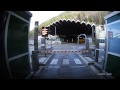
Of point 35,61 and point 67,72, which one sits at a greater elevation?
point 35,61

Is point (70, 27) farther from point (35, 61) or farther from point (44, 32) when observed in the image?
point (35, 61)

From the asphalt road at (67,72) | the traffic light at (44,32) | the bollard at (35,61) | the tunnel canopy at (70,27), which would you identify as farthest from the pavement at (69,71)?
the tunnel canopy at (70,27)

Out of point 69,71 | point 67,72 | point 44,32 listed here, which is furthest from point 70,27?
point 67,72

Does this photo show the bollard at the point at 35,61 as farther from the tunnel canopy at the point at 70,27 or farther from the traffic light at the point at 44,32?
the tunnel canopy at the point at 70,27

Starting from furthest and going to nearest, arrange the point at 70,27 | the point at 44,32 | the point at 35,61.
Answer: the point at 70,27 < the point at 44,32 < the point at 35,61

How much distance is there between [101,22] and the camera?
12.2m

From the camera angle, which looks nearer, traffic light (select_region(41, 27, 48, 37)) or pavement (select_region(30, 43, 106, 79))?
pavement (select_region(30, 43, 106, 79))

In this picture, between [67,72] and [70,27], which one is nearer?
[67,72]

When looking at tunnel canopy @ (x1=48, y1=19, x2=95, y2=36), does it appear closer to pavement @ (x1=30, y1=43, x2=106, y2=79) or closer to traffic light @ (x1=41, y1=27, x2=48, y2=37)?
traffic light @ (x1=41, y1=27, x2=48, y2=37)

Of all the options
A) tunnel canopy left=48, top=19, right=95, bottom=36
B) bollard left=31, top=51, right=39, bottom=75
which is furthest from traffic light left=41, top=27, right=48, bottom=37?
tunnel canopy left=48, top=19, right=95, bottom=36
